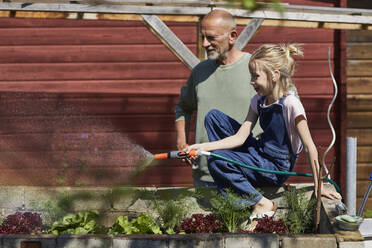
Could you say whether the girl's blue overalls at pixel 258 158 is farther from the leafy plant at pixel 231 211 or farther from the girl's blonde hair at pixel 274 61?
the girl's blonde hair at pixel 274 61

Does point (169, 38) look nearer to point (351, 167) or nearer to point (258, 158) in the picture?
point (258, 158)

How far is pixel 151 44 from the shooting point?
738 centimetres

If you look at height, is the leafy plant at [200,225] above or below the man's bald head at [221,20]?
below

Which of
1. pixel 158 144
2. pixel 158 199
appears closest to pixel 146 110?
pixel 158 144

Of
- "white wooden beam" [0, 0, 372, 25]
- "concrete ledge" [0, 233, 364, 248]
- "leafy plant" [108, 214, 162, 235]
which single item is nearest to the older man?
"white wooden beam" [0, 0, 372, 25]

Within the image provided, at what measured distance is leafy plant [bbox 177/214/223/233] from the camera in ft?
12.4

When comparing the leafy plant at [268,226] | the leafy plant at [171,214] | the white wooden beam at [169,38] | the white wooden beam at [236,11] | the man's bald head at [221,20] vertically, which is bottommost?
the leafy plant at [268,226]

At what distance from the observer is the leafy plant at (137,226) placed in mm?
3688

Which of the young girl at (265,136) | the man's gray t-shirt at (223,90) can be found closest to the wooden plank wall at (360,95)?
the man's gray t-shirt at (223,90)

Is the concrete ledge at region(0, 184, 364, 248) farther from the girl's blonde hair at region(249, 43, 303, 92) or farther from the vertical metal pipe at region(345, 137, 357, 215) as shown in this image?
the vertical metal pipe at region(345, 137, 357, 215)

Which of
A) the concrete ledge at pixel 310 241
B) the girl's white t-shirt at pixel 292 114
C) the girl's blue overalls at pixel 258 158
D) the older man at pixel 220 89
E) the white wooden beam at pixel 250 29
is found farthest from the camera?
the white wooden beam at pixel 250 29

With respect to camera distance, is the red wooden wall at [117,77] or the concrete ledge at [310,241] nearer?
the concrete ledge at [310,241]

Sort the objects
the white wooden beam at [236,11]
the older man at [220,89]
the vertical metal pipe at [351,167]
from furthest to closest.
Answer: the vertical metal pipe at [351,167], the white wooden beam at [236,11], the older man at [220,89]

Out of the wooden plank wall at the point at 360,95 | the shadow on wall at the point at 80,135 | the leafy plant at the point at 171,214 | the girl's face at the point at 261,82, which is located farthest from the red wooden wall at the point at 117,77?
the girl's face at the point at 261,82
